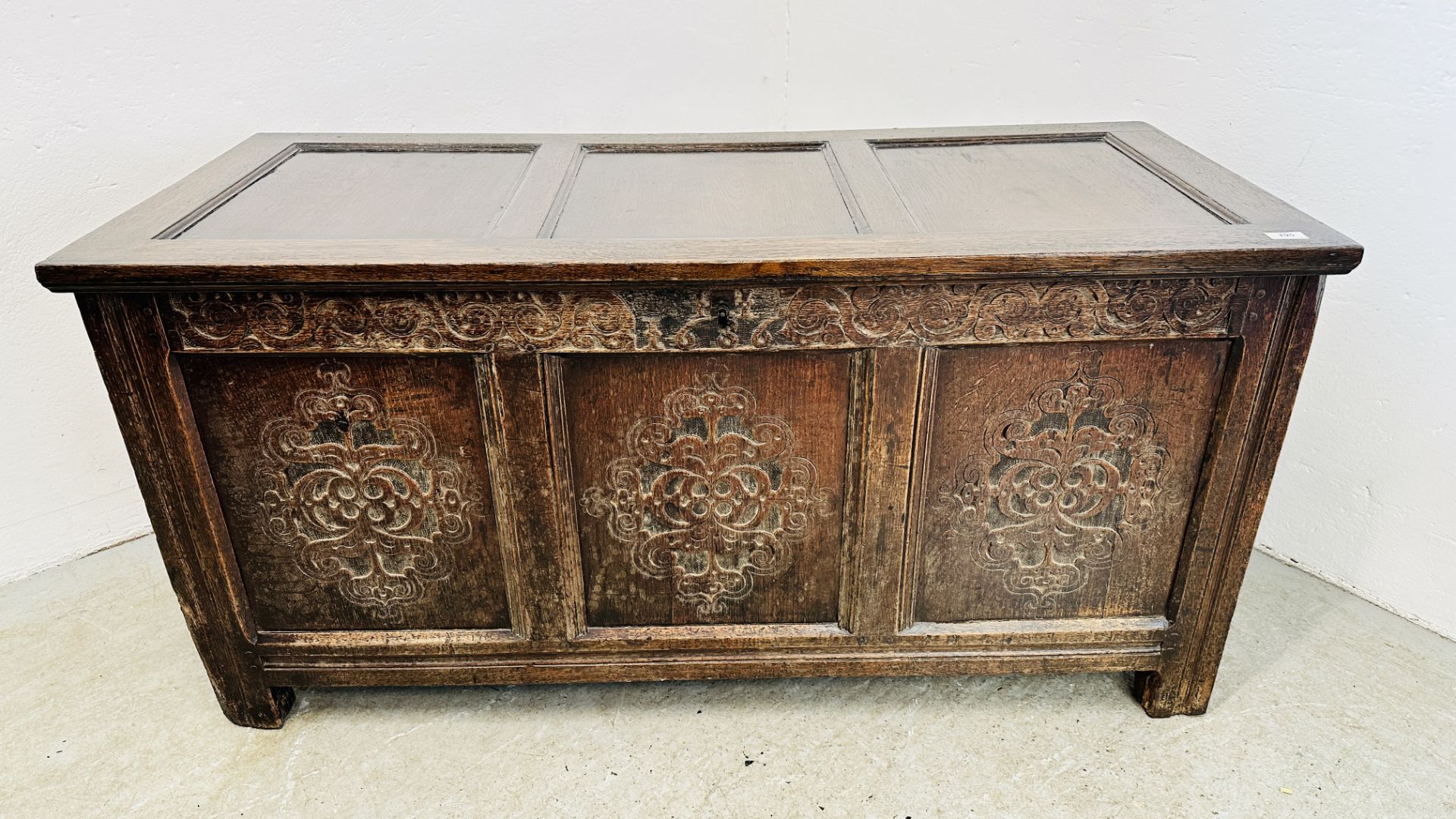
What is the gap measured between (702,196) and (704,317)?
31cm

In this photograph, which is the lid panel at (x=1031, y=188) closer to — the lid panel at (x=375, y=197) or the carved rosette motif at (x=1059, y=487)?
the carved rosette motif at (x=1059, y=487)

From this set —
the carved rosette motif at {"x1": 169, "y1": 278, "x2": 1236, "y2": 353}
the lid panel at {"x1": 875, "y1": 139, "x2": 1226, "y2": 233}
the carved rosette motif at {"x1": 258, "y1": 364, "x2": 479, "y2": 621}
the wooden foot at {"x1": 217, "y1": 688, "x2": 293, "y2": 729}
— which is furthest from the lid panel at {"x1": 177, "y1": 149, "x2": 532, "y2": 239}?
the wooden foot at {"x1": 217, "y1": 688, "x2": 293, "y2": 729}

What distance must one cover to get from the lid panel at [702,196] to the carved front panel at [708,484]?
0.63 ft

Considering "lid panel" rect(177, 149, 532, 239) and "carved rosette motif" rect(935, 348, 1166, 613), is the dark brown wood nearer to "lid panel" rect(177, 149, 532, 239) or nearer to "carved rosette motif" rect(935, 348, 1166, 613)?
"lid panel" rect(177, 149, 532, 239)

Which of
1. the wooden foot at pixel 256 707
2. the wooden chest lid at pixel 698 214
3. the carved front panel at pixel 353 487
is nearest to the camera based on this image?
the wooden chest lid at pixel 698 214

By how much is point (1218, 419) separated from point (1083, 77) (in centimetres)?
103

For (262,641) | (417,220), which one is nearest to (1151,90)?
(417,220)

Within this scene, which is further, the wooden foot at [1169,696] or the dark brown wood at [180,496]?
the wooden foot at [1169,696]

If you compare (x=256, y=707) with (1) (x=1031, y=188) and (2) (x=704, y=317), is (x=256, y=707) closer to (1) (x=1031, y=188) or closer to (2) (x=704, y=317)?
(2) (x=704, y=317)

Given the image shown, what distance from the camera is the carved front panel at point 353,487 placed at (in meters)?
1.39

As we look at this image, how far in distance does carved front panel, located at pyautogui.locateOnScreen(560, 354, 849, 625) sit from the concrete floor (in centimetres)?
22

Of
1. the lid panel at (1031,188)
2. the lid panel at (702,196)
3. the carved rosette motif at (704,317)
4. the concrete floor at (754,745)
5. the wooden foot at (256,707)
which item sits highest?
the lid panel at (1031,188)

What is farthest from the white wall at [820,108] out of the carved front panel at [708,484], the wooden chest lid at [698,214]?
the carved front panel at [708,484]

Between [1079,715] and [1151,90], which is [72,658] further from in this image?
[1151,90]
